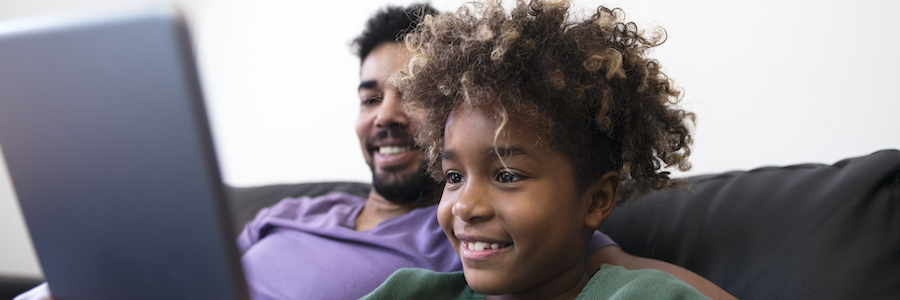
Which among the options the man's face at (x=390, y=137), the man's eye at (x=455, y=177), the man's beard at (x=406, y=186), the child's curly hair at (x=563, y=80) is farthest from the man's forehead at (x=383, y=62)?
the man's eye at (x=455, y=177)

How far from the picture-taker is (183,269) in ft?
1.82

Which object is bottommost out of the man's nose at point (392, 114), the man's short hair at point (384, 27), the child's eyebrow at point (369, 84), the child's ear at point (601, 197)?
the child's ear at point (601, 197)

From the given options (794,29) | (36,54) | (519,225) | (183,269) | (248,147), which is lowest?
(248,147)

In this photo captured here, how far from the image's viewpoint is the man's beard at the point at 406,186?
146 centimetres

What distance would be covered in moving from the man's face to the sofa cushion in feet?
1.91

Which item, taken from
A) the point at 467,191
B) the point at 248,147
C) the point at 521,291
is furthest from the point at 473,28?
the point at 248,147

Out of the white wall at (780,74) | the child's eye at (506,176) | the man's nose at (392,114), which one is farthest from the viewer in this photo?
the man's nose at (392,114)

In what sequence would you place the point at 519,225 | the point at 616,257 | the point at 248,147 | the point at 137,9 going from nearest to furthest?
1. the point at 137,9
2. the point at 519,225
3. the point at 616,257
4. the point at 248,147

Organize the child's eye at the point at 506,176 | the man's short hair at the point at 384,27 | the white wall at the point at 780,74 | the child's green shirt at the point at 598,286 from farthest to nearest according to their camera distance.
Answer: the man's short hair at the point at 384,27, the white wall at the point at 780,74, the child's eye at the point at 506,176, the child's green shirt at the point at 598,286

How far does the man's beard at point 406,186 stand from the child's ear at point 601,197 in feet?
1.87

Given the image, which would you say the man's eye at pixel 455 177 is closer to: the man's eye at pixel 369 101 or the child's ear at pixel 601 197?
the child's ear at pixel 601 197

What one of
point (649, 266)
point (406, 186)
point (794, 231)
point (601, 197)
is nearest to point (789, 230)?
point (794, 231)

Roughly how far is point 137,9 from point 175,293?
29 cm

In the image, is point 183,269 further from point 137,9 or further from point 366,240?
point 366,240
